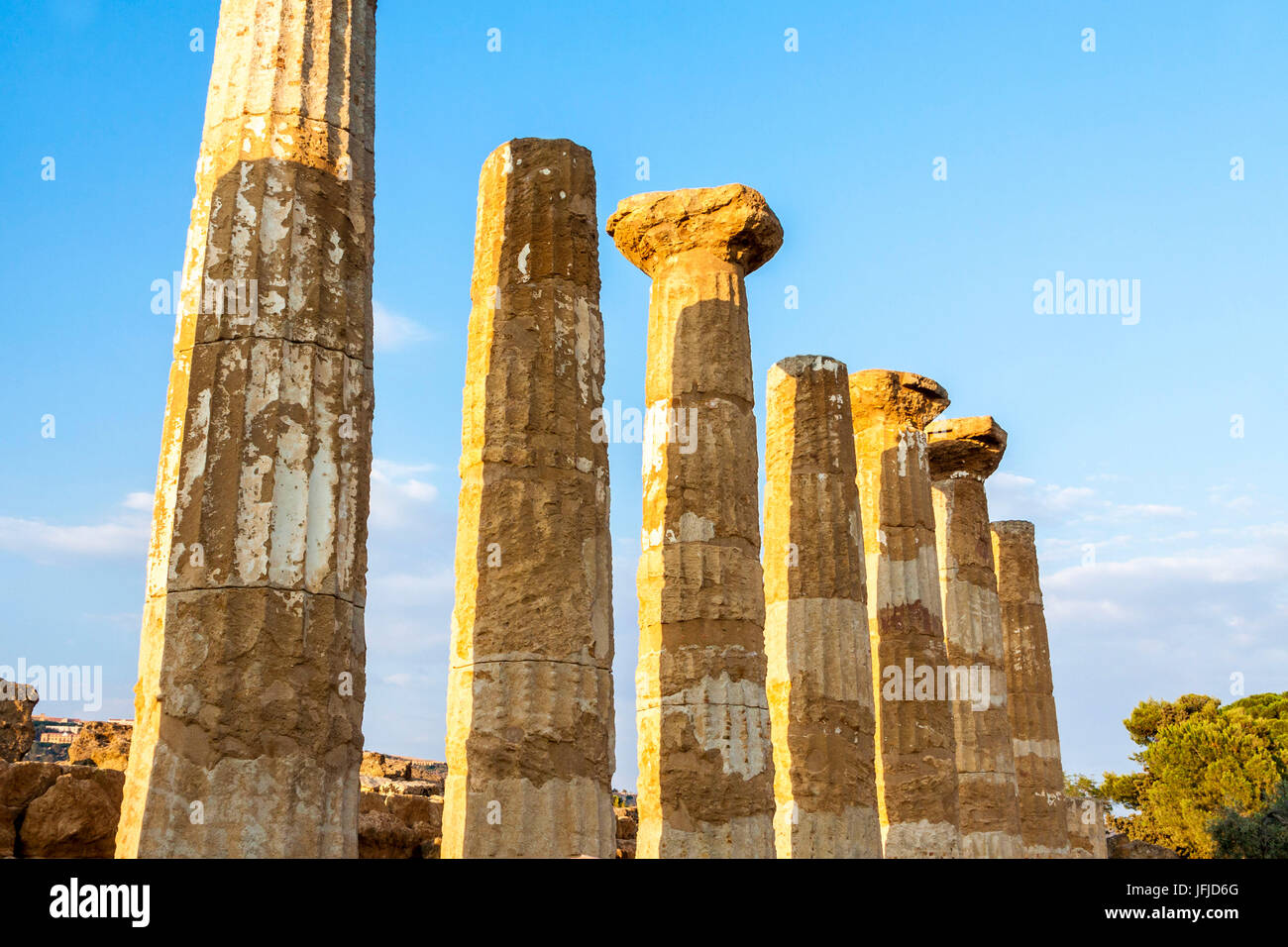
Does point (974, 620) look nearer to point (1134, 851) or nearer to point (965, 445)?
point (965, 445)

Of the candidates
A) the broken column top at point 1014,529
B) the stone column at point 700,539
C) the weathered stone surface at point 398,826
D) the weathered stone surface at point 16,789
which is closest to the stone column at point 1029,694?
the broken column top at point 1014,529

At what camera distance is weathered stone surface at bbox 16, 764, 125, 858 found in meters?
11.0

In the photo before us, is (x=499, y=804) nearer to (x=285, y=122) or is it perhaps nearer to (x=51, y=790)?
(x=51, y=790)

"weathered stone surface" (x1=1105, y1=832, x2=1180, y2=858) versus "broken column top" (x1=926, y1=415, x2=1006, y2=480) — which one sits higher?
"broken column top" (x1=926, y1=415, x2=1006, y2=480)

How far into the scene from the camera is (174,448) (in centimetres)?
775

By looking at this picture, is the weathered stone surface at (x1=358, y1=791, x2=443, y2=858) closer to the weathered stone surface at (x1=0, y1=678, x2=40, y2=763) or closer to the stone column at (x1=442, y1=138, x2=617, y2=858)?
the stone column at (x1=442, y1=138, x2=617, y2=858)

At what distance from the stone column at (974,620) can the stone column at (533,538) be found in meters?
12.7

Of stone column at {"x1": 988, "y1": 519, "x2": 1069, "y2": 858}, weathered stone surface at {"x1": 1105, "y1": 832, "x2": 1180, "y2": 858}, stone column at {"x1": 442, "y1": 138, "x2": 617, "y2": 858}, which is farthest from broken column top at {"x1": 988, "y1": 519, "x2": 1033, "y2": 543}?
stone column at {"x1": 442, "y1": 138, "x2": 617, "y2": 858}

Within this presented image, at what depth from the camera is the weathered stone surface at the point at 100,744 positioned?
15.3 meters

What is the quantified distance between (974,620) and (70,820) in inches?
652

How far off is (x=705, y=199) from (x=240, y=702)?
1043 centimetres

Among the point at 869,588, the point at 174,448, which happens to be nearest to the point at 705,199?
the point at 869,588

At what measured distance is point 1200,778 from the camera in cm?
3806

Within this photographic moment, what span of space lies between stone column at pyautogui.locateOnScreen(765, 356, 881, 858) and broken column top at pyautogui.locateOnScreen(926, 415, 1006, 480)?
21.8ft
